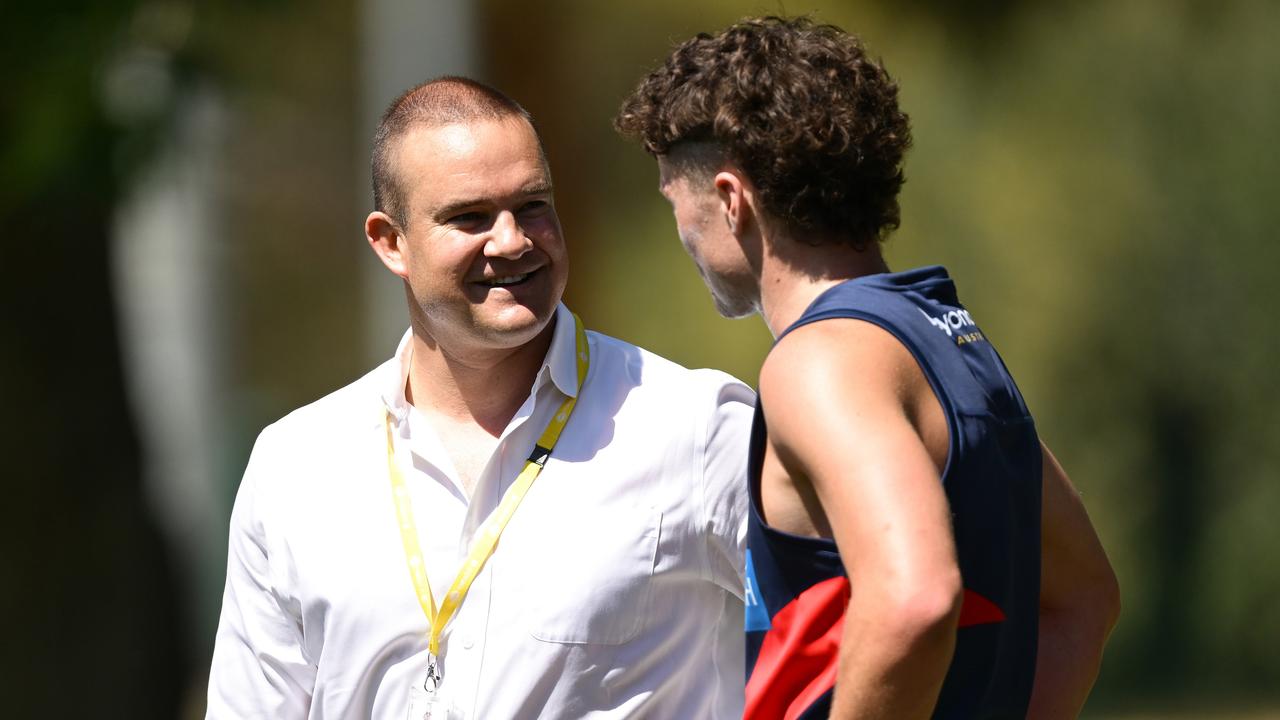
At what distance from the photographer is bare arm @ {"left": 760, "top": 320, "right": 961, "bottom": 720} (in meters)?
1.90

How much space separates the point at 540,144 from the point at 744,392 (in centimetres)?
64

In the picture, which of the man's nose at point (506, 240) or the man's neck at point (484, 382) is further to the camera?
the man's neck at point (484, 382)

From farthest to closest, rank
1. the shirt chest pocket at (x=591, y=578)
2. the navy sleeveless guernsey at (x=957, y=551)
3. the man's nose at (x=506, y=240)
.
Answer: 1. the man's nose at (x=506, y=240)
2. the shirt chest pocket at (x=591, y=578)
3. the navy sleeveless guernsey at (x=957, y=551)

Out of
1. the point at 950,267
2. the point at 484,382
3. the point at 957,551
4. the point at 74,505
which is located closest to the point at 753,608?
the point at 957,551

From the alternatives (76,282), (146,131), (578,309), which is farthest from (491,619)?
(578,309)

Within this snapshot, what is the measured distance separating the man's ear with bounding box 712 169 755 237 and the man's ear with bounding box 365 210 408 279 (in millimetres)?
897

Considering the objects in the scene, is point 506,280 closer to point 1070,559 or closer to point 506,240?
point 506,240

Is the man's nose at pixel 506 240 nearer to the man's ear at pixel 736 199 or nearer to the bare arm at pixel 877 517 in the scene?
the man's ear at pixel 736 199

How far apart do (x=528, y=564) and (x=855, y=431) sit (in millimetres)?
975

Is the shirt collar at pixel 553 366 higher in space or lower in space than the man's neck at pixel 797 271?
lower

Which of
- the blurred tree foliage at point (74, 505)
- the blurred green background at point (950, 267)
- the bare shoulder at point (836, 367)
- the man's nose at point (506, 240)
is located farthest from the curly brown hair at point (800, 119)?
the blurred tree foliage at point (74, 505)

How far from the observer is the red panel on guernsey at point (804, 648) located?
215 cm

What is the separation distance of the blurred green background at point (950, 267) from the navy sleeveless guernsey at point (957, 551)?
15.1 ft

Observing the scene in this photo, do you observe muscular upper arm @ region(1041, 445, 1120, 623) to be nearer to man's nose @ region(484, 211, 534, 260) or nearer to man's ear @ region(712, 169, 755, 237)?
man's ear @ region(712, 169, 755, 237)
